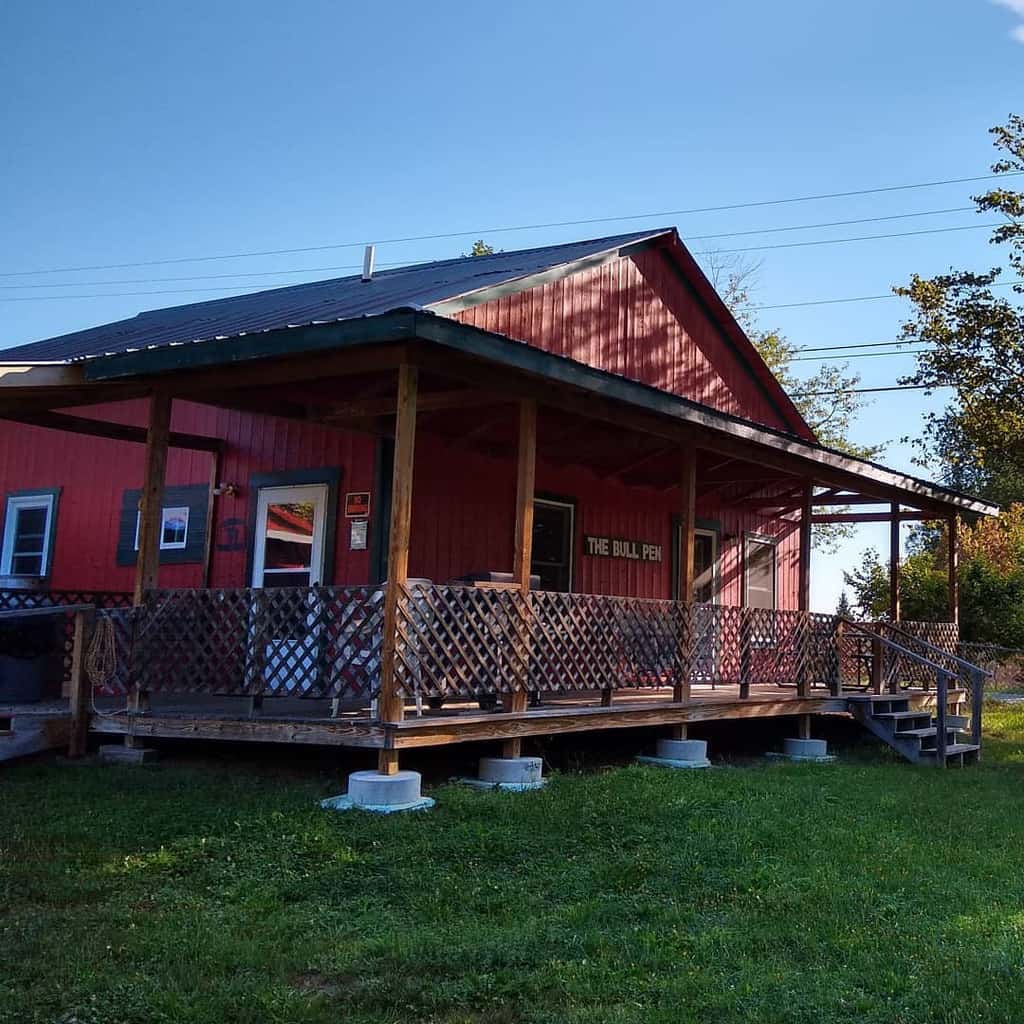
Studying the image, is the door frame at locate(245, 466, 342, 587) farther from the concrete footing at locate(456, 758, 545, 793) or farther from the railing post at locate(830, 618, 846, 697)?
the railing post at locate(830, 618, 846, 697)

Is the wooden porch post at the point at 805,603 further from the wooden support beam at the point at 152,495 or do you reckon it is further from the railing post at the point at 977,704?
the wooden support beam at the point at 152,495

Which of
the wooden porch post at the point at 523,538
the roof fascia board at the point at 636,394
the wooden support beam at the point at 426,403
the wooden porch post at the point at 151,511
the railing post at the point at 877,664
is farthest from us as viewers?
the railing post at the point at 877,664

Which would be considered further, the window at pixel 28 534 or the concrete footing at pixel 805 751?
the window at pixel 28 534

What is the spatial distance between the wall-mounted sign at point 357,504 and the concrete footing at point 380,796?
144 inches

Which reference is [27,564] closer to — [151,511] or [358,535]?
[358,535]

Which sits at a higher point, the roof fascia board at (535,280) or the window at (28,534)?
the roof fascia board at (535,280)

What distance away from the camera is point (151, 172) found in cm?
3444

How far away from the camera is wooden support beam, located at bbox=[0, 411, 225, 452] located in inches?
415

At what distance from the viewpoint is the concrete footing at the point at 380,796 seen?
7.60 m

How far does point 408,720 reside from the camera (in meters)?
7.99

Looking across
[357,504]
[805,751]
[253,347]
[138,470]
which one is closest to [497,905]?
[253,347]

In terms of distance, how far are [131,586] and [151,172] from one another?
2499cm

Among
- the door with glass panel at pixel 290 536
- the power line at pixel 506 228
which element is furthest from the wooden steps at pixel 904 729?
the power line at pixel 506 228

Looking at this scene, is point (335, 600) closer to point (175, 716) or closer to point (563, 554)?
point (175, 716)
